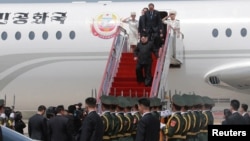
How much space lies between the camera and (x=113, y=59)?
2295cm

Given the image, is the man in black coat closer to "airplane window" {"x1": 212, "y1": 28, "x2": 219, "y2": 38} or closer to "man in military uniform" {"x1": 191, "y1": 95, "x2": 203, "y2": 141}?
"man in military uniform" {"x1": 191, "y1": 95, "x2": 203, "y2": 141}

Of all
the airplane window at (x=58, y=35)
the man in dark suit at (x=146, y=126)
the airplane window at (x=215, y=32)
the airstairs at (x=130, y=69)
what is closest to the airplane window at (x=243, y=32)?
the airplane window at (x=215, y=32)

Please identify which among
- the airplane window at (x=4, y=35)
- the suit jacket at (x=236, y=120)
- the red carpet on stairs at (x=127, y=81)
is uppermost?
the airplane window at (x=4, y=35)

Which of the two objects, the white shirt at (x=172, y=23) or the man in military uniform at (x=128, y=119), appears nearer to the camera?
the man in military uniform at (x=128, y=119)

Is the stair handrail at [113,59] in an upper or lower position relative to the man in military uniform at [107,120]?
upper

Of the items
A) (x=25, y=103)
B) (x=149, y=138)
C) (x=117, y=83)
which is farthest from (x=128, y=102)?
(x=25, y=103)

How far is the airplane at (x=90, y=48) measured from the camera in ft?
84.9

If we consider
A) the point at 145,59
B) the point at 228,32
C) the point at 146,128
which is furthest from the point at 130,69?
the point at 146,128

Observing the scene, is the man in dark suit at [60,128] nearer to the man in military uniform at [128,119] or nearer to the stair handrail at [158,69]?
the man in military uniform at [128,119]

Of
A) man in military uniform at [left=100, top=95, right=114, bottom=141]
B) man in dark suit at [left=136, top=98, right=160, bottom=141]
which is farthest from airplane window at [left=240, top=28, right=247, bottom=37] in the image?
man in dark suit at [left=136, top=98, right=160, bottom=141]

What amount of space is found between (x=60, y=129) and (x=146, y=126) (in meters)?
3.76

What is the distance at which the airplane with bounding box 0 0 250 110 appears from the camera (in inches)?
1019

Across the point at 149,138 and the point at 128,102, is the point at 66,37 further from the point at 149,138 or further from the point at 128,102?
the point at 149,138

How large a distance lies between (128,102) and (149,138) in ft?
11.6
